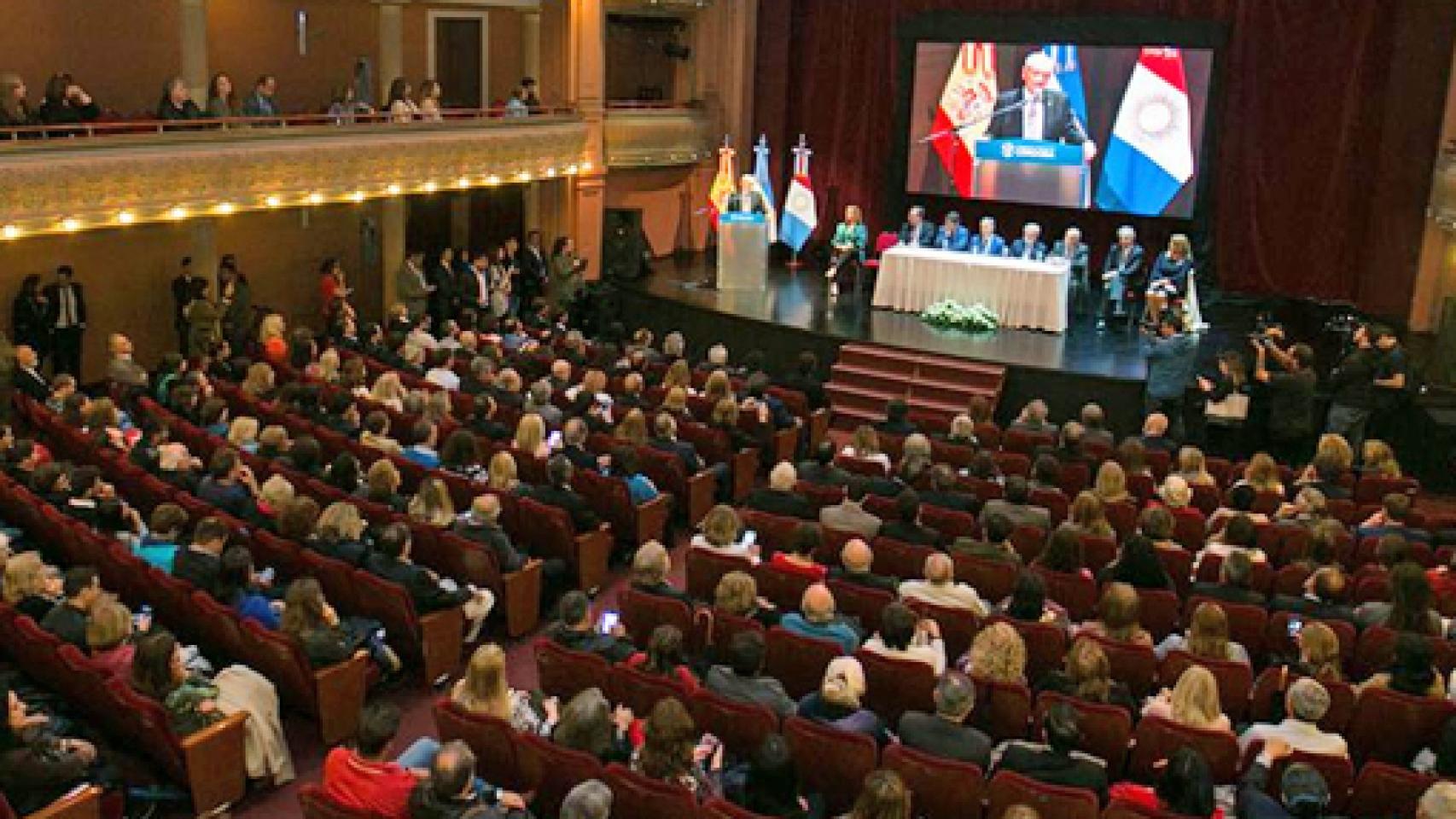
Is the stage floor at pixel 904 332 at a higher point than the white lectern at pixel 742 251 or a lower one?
lower

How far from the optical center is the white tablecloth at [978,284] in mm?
14625

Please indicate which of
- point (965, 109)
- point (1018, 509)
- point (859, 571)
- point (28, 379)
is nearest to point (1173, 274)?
point (965, 109)

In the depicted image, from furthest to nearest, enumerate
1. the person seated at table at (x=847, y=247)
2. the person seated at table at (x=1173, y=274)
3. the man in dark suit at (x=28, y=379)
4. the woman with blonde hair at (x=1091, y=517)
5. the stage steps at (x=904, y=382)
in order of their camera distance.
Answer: the person seated at table at (x=847, y=247) → the person seated at table at (x=1173, y=274) → the stage steps at (x=904, y=382) → the man in dark suit at (x=28, y=379) → the woman with blonde hair at (x=1091, y=517)

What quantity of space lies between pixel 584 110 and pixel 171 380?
820 centimetres

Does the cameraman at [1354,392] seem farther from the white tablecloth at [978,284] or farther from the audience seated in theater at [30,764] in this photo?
the audience seated in theater at [30,764]

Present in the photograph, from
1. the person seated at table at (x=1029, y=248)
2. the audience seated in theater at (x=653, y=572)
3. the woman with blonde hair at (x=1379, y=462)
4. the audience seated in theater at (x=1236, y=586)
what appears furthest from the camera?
the person seated at table at (x=1029, y=248)

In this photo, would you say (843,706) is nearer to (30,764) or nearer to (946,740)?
(946,740)

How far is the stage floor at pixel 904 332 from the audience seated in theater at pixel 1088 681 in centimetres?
756

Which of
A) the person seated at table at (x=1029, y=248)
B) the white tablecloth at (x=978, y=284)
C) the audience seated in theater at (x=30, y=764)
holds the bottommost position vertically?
the audience seated in theater at (x=30, y=764)

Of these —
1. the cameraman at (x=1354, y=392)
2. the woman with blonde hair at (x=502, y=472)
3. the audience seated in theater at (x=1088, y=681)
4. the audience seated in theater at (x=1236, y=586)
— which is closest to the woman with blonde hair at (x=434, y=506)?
the woman with blonde hair at (x=502, y=472)

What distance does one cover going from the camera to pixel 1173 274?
14133 millimetres

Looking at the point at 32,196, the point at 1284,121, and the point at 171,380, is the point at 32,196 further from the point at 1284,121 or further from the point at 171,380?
the point at 1284,121

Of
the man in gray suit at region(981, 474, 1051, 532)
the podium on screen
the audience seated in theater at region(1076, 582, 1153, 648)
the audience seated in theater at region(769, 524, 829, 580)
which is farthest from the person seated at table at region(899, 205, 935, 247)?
the audience seated in theater at region(1076, 582, 1153, 648)

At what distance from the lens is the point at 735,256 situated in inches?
640
